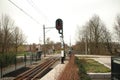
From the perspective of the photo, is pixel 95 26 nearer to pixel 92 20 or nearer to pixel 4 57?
pixel 92 20

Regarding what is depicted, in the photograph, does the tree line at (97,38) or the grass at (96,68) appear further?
the tree line at (97,38)

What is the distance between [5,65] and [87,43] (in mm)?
57149

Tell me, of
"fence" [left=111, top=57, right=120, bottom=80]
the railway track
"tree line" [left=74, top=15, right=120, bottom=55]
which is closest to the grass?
the railway track

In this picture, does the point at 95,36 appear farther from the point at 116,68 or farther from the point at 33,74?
the point at 116,68

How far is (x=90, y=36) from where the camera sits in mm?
83000

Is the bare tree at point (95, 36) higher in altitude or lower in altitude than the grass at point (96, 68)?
higher


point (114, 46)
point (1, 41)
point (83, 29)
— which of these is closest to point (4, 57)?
point (1, 41)

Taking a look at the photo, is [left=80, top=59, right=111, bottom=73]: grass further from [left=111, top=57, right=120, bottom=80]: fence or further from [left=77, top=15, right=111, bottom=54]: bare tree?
[left=77, top=15, right=111, bottom=54]: bare tree

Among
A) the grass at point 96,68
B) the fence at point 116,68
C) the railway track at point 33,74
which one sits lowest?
the railway track at point 33,74

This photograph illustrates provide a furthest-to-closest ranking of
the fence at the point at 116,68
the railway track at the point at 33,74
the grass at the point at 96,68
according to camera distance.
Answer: the grass at the point at 96,68 < the railway track at the point at 33,74 < the fence at the point at 116,68

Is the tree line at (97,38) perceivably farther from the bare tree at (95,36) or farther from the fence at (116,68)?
the fence at (116,68)

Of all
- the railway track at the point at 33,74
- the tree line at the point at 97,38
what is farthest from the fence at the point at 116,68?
the tree line at the point at 97,38

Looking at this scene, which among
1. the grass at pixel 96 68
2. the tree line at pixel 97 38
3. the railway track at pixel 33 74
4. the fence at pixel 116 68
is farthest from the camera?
the tree line at pixel 97 38

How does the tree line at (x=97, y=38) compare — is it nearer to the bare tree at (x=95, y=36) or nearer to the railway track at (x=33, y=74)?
the bare tree at (x=95, y=36)
